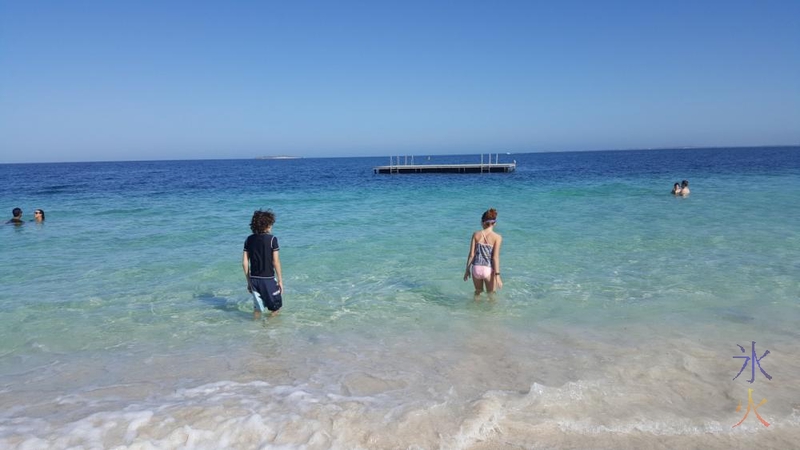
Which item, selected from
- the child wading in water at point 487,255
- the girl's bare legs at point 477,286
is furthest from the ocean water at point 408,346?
the child wading in water at point 487,255

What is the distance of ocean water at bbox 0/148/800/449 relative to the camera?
12.3 feet

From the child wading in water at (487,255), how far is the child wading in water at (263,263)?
9.40ft

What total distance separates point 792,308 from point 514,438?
5.57 meters

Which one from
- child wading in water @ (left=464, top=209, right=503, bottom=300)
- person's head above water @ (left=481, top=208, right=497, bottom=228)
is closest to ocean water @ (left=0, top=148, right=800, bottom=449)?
child wading in water @ (left=464, top=209, right=503, bottom=300)

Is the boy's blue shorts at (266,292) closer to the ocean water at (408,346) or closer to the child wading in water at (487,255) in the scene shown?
the ocean water at (408,346)

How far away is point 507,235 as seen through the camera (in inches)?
520

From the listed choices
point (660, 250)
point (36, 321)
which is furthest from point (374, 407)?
point (660, 250)

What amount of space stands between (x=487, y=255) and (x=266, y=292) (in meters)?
3.27

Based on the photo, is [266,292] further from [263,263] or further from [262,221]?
[262,221]

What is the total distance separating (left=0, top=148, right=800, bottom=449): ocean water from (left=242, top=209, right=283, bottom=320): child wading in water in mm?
408

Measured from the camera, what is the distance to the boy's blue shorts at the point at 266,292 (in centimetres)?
631

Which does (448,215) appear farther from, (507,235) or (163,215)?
(163,215)

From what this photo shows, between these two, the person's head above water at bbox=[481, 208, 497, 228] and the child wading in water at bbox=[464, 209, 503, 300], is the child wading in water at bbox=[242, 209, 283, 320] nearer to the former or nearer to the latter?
the child wading in water at bbox=[464, 209, 503, 300]

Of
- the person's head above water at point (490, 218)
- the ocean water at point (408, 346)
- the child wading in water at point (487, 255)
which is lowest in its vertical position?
the ocean water at point (408, 346)
